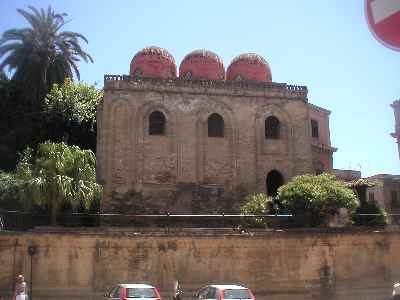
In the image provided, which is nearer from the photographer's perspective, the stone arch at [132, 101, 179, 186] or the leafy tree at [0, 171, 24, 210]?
the leafy tree at [0, 171, 24, 210]

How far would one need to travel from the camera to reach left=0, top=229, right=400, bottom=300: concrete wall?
19812 millimetres

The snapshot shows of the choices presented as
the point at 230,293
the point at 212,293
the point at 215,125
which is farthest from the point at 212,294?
the point at 215,125

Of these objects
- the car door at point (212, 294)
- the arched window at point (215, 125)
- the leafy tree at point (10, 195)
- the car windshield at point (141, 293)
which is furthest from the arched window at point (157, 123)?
the car windshield at point (141, 293)

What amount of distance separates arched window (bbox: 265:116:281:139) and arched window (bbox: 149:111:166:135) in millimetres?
6180

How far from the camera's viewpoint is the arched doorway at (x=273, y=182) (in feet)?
104

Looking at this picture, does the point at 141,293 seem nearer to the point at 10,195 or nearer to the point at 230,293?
the point at 230,293

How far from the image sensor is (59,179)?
2206 centimetres

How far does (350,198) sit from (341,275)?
3357 mm

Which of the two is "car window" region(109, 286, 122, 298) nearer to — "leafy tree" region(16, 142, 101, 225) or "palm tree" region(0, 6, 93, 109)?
"leafy tree" region(16, 142, 101, 225)

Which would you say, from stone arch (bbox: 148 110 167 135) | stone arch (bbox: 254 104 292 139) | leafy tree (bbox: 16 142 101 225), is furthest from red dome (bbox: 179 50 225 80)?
leafy tree (bbox: 16 142 101 225)

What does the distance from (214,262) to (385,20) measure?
63.9 feet

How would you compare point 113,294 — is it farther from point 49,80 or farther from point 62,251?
point 49,80

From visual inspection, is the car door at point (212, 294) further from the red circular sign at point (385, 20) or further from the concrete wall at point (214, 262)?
the red circular sign at point (385, 20)

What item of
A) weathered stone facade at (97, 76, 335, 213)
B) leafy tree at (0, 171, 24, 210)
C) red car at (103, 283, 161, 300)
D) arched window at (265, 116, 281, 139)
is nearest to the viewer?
red car at (103, 283, 161, 300)
